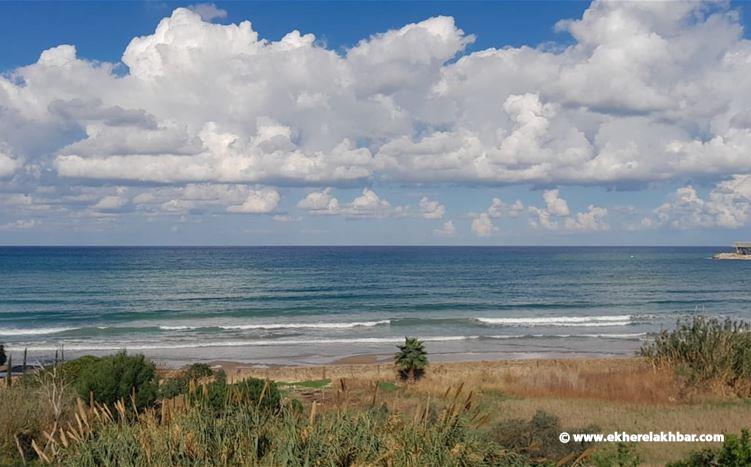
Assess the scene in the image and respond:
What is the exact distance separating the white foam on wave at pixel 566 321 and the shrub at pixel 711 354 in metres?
25.1

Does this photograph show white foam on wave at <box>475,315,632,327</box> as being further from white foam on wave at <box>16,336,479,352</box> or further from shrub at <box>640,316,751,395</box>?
shrub at <box>640,316,751,395</box>

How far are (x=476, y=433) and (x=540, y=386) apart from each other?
16.1 meters

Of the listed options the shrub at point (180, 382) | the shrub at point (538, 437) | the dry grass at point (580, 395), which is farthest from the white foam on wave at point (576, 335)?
the shrub at point (538, 437)

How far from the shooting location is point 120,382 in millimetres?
15008

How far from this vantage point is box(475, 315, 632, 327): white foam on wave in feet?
155

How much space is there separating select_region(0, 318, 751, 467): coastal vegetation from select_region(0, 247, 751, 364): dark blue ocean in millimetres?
9633

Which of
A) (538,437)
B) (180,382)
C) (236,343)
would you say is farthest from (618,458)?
(236,343)

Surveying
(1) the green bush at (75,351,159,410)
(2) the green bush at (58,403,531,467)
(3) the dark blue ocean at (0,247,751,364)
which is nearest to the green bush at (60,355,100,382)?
(1) the green bush at (75,351,159,410)

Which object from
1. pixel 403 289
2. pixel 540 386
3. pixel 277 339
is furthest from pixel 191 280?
pixel 540 386

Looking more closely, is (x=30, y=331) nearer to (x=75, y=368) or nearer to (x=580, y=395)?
(x=75, y=368)

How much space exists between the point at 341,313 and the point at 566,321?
17.7 m

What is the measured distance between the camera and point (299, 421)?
7.16m

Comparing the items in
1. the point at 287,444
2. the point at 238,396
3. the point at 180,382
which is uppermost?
the point at 238,396

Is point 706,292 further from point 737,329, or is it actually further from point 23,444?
point 23,444
